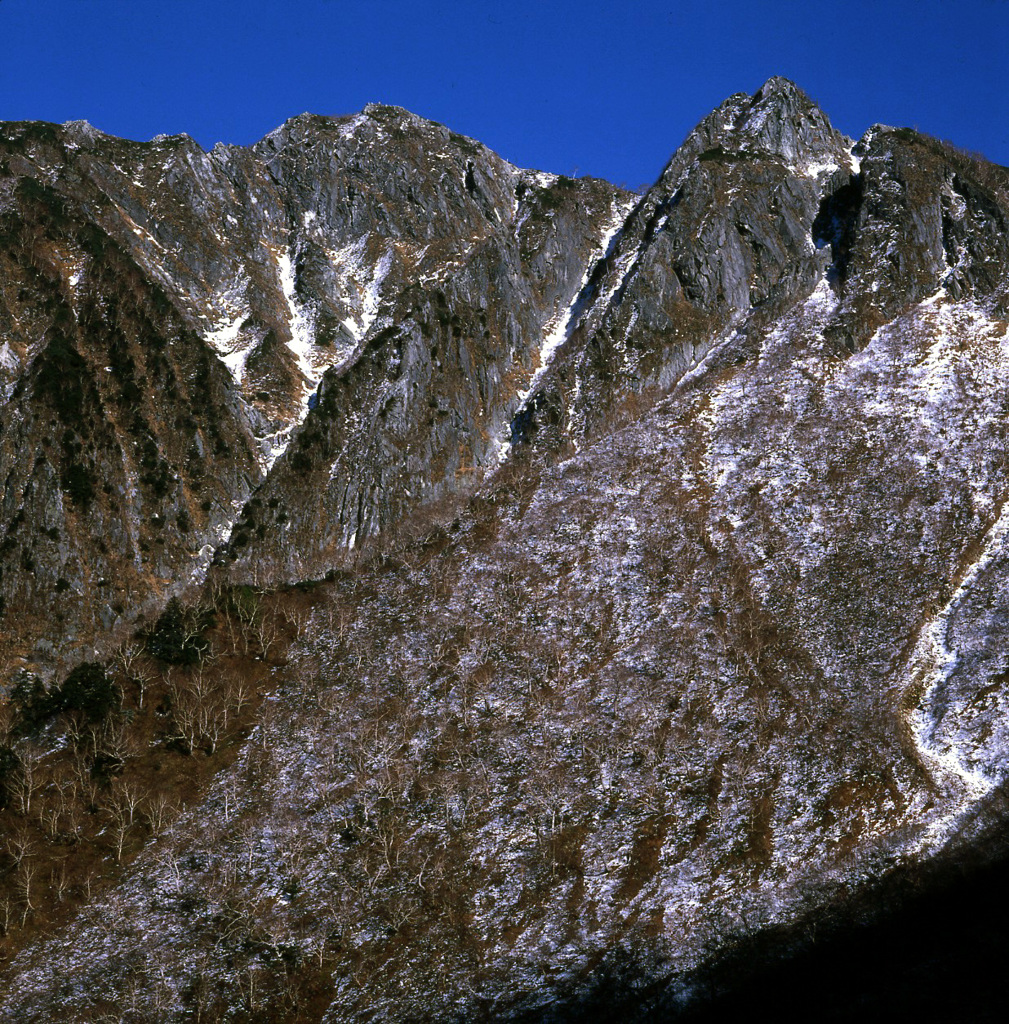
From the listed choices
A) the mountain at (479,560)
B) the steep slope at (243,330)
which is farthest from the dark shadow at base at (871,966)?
the steep slope at (243,330)

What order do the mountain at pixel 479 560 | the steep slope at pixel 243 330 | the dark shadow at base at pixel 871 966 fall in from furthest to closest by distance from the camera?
the steep slope at pixel 243 330, the mountain at pixel 479 560, the dark shadow at base at pixel 871 966

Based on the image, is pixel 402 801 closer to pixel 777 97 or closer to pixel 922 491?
pixel 922 491

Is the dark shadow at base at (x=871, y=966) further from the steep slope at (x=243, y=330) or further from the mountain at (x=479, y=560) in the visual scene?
the steep slope at (x=243, y=330)

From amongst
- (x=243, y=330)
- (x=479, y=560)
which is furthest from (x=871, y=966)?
(x=243, y=330)

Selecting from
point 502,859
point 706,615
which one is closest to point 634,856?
point 502,859

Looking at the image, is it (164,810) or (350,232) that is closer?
(164,810)

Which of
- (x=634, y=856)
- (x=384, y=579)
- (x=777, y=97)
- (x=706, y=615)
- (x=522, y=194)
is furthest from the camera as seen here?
(x=522, y=194)

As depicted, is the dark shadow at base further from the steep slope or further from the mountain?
the steep slope

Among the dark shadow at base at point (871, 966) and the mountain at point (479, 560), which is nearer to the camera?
the dark shadow at base at point (871, 966)
